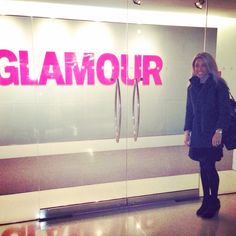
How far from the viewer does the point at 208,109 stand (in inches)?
107

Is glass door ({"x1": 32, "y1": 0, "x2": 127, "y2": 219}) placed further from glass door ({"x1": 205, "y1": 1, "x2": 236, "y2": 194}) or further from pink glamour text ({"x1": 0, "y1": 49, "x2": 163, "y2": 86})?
glass door ({"x1": 205, "y1": 1, "x2": 236, "y2": 194})

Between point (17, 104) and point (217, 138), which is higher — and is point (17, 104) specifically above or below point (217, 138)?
above

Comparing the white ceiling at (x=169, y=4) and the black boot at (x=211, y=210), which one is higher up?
the white ceiling at (x=169, y=4)

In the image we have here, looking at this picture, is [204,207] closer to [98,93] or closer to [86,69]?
[98,93]

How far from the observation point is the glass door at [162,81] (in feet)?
11.5

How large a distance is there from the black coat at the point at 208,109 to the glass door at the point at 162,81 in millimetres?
796

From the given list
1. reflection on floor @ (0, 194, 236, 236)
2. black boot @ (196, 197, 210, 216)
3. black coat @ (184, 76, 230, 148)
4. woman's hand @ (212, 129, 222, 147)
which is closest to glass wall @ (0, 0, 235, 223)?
reflection on floor @ (0, 194, 236, 236)

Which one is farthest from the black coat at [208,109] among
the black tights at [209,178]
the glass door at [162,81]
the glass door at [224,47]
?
Answer: the glass door at [224,47]

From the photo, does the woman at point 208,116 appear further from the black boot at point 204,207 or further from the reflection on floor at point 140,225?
the reflection on floor at point 140,225

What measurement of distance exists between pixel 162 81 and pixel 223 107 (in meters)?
1.32

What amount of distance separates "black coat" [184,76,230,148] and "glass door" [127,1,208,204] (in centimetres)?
80

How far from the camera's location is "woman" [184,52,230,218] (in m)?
2.68

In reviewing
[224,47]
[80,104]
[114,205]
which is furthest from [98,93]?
[224,47]

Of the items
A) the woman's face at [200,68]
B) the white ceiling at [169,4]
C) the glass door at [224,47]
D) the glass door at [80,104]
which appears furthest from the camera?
the glass door at [224,47]
